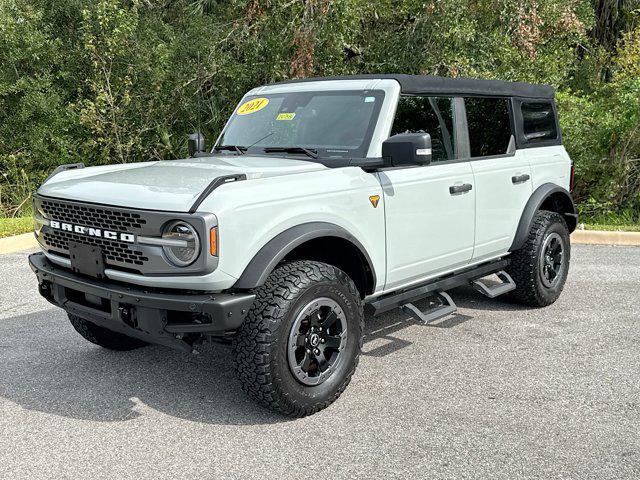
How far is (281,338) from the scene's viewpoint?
3.67m

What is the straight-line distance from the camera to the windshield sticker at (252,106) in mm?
5203

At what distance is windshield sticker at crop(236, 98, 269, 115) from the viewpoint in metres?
5.20

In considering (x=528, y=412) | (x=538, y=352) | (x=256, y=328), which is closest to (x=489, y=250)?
(x=538, y=352)

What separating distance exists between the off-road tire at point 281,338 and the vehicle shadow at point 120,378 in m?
0.19

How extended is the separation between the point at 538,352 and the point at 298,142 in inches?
89.0

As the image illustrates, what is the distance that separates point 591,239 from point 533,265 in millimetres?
4158

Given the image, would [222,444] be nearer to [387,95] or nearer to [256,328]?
[256,328]

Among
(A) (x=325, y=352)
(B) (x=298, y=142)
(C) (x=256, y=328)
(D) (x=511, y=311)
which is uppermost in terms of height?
(B) (x=298, y=142)

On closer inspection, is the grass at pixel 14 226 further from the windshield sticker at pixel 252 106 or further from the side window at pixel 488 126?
the side window at pixel 488 126

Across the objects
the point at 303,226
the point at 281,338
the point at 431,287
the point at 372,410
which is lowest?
the point at 372,410

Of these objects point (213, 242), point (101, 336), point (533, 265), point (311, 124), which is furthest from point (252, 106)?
point (533, 265)

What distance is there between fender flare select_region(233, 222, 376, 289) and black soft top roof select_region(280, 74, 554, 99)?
4.24 ft

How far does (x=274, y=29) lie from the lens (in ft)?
38.4

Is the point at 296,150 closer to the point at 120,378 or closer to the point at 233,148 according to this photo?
the point at 233,148
